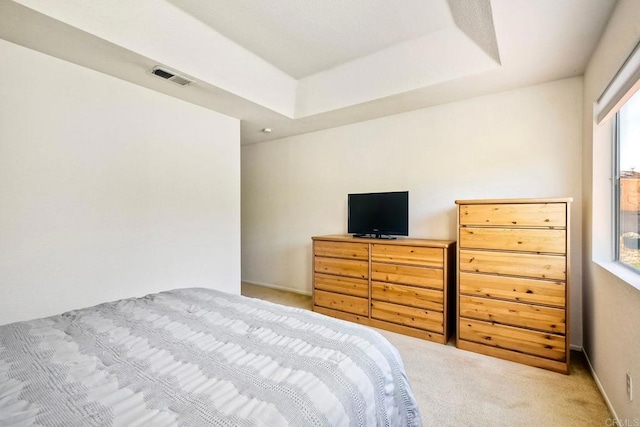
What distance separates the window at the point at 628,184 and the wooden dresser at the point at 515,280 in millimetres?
303

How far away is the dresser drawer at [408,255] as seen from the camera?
2.81m

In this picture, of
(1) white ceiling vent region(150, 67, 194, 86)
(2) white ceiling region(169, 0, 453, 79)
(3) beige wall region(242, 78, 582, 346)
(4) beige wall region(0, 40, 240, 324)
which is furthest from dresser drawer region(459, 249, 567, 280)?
(1) white ceiling vent region(150, 67, 194, 86)

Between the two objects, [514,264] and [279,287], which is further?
[279,287]

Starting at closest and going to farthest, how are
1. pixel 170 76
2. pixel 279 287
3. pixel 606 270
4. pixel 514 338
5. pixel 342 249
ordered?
pixel 606 270 < pixel 514 338 < pixel 170 76 < pixel 342 249 < pixel 279 287

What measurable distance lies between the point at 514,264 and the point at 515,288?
0.66 ft

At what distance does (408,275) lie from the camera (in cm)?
297

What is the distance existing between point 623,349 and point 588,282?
1009mm

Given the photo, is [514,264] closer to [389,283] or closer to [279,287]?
[389,283]

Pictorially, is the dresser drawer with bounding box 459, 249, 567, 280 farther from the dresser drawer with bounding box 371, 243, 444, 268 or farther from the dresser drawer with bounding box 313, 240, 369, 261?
the dresser drawer with bounding box 313, 240, 369, 261

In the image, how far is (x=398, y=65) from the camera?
288cm

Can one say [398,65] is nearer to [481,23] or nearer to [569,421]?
[481,23]

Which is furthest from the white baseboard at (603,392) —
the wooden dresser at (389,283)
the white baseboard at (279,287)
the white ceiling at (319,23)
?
the white baseboard at (279,287)

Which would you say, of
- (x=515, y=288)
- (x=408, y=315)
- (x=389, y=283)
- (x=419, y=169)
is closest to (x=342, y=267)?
(x=389, y=283)

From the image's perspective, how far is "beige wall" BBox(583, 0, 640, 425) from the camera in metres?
1.51
